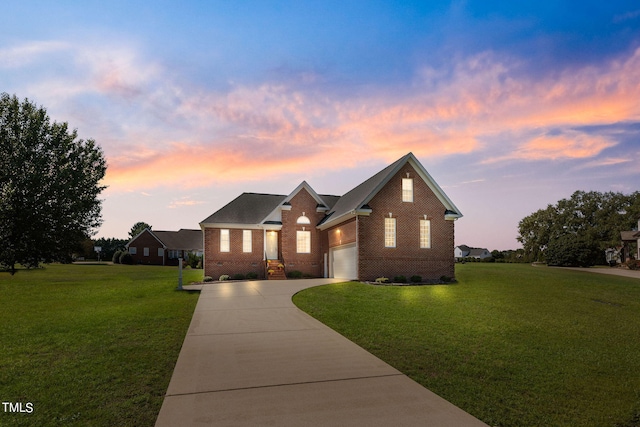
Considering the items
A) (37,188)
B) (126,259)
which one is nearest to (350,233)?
(37,188)

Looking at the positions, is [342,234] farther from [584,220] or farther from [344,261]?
[584,220]

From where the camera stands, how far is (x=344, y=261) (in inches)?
1134

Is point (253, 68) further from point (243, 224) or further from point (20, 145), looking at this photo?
point (20, 145)

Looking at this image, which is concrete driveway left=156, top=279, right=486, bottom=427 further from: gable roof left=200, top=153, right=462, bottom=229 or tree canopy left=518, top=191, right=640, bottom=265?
tree canopy left=518, top=191, right=640, bottom=265

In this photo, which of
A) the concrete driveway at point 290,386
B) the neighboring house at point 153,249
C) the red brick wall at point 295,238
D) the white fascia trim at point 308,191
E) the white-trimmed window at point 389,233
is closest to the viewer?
the concrete driveway at point 290,386

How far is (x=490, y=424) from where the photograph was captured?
5598mm

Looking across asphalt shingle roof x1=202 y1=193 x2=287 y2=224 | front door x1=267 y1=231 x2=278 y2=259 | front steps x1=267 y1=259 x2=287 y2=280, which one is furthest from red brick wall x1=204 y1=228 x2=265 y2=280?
front steps x1=267 y1=259 x2=287 y2=280

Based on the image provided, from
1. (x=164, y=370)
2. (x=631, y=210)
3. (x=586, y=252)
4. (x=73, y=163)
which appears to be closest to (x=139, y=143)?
(x=73, y=163)

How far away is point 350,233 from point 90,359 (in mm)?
20405

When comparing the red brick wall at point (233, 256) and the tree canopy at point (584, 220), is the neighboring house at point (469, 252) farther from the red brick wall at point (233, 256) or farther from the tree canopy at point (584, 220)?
the red brick wall at point (233, 256)

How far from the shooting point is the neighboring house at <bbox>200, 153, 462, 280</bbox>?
88.0 ft

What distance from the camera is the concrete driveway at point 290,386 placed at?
18.1 feet

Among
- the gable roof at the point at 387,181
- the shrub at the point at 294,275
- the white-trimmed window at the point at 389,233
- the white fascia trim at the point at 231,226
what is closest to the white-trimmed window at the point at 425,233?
the gable roof at the point at 387,181

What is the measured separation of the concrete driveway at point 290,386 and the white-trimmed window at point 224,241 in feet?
70.8
